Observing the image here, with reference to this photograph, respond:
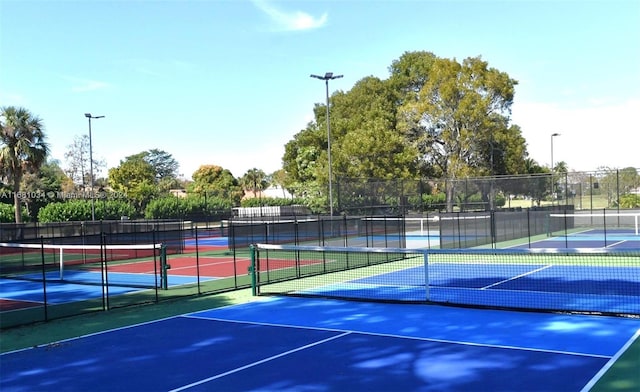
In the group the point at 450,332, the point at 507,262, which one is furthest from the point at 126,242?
the point at 450,332

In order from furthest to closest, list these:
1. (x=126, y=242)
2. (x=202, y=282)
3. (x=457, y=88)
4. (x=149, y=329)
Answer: (x=457, y=88) → (x=126, y=242) → (x=202, y=282) → (x=149, y=329)

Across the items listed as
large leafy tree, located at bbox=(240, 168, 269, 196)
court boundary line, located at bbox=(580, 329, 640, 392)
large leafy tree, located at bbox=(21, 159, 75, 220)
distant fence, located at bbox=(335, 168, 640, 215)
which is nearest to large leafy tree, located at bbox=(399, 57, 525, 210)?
distant fence, located at bbox=(335, 168, 640, 215)

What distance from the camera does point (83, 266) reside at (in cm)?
2322

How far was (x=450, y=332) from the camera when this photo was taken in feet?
32.0

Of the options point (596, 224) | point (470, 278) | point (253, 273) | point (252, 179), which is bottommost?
point (470, 278)

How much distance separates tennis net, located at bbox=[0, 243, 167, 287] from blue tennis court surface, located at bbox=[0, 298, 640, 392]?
233 inches

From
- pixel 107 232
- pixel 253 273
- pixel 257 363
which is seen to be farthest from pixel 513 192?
pixel 257 363

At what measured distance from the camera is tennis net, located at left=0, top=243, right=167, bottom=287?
18.4 metres

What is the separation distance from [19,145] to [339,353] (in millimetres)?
41092

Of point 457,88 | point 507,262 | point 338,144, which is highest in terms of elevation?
point 457,88

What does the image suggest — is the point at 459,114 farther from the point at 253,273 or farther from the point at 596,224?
the point at 253,273

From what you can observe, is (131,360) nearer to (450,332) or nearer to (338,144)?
(450,332)

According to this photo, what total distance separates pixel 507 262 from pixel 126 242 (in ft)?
56.8

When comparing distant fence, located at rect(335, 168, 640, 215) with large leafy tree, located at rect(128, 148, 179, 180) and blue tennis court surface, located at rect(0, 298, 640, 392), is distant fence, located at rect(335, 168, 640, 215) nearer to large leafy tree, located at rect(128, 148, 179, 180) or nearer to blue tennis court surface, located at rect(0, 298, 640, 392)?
blue tennis court surface, located at rect(0, 298, 640, 392)
